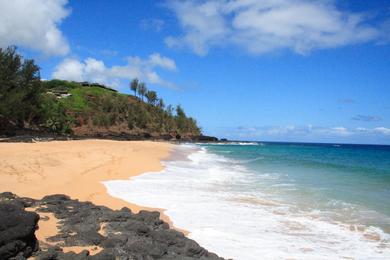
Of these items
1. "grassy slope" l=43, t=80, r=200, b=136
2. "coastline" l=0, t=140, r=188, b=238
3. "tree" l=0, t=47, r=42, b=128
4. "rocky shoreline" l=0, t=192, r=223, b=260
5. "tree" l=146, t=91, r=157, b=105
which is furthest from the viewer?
"tree" l=146, t=91, r=157, b=105

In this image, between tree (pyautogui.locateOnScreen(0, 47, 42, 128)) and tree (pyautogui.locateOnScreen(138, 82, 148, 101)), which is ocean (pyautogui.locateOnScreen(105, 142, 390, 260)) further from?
tree (pyautogui.locateOnScreen(138, 82, 148, 101))

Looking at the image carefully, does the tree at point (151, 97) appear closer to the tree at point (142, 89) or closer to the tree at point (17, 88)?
the tree at point (142, 89)

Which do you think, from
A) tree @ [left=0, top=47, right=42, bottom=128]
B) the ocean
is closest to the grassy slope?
tree @ [left=0, top=47, right=42, bottom=128]

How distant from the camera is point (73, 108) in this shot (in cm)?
8181

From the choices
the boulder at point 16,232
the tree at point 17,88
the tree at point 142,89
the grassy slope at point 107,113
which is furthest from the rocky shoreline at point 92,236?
the tree at point 142,89

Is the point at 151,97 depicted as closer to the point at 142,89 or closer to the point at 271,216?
the point at 142,89

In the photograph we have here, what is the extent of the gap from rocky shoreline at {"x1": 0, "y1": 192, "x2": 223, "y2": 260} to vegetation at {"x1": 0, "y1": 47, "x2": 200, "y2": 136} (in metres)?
33.1

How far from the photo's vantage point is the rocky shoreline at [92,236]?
558 cm

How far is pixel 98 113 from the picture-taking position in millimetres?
83938

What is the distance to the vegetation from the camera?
134 feet

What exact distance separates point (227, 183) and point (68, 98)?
77.6 m

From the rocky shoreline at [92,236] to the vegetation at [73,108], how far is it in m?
33.1

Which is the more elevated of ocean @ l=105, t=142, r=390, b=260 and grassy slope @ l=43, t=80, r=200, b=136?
grassy slope @ l=43, t=80, r=200, b=136

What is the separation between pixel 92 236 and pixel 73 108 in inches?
3133
